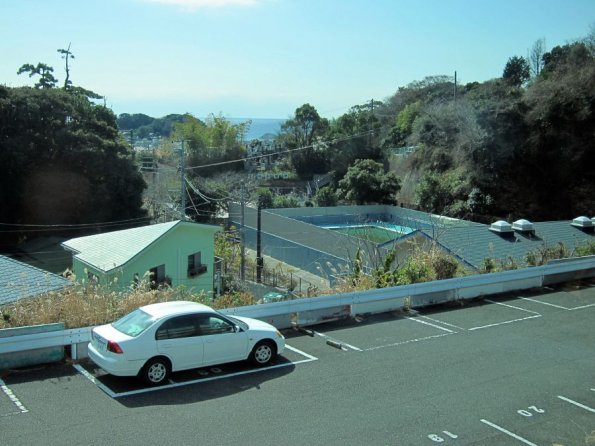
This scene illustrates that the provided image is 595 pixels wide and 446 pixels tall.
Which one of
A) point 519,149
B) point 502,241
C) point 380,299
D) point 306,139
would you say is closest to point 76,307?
point 380,299

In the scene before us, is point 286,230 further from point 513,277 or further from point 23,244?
point 513,277

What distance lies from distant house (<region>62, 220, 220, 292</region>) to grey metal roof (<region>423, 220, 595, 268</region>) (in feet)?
32.3

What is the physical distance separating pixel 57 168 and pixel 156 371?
37820 millimetres

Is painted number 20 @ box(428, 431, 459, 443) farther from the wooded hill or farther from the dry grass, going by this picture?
the wooded hill

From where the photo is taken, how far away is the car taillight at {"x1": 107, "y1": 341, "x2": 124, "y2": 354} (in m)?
8.27

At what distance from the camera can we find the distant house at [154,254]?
829 inches

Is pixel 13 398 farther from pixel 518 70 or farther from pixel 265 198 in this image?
pixel 518 70

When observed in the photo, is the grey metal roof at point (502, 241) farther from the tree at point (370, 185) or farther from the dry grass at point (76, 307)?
the tree at point (370, 185)

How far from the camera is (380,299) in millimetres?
13312

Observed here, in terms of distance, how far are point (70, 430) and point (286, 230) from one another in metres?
33.7

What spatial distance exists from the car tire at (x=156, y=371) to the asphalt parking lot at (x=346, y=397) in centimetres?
13

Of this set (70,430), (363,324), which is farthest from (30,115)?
(70,430)

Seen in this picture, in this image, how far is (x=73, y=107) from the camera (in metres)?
44.8

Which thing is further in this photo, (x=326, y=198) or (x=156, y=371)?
(x=326, y=198)
